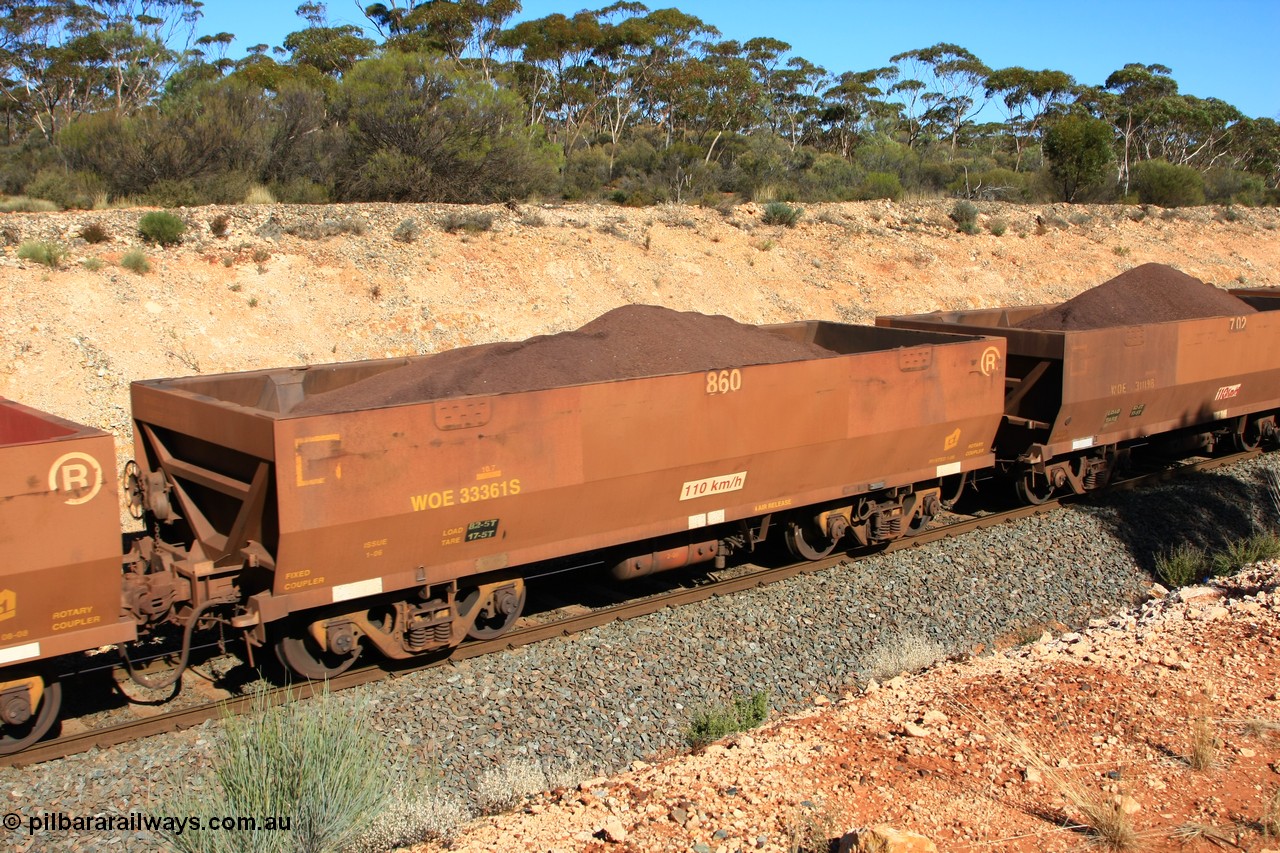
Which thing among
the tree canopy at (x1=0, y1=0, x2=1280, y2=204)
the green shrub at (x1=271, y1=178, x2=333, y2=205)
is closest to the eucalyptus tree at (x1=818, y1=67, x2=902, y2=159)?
the tree canopy at (x1=0, y1=0, x2=1280, y2=204)

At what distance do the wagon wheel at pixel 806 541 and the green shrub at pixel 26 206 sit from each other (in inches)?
786

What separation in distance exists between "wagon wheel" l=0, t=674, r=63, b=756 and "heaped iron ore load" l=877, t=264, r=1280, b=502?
1016 centimetres

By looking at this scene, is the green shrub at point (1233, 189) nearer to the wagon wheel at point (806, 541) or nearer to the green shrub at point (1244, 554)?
the green shrub at point (1244, 554)

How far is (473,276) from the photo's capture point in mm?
22516

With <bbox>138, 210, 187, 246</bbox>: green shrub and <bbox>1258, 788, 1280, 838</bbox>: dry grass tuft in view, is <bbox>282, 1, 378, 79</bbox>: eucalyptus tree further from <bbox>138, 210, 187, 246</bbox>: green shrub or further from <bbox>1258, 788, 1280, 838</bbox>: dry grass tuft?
<bbox>1258, 788, 1280, 838</bbox>: dry grass tuft

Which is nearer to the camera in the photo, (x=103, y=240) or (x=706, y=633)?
(x=706, y=633)

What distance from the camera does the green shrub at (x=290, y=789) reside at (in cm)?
499

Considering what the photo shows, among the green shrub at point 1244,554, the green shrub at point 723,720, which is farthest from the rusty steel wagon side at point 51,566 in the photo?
the green shrub at point 1244,554

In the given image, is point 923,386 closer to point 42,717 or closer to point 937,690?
point 937,690

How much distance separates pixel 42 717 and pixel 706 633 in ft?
16.6

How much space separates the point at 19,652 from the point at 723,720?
4617 mm

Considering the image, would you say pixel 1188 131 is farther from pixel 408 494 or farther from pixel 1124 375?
pixel 408 494

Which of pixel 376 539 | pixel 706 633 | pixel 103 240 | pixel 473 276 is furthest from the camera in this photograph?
pixel 473 276

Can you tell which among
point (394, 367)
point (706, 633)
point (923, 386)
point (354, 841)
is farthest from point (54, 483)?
point (923, 386)
